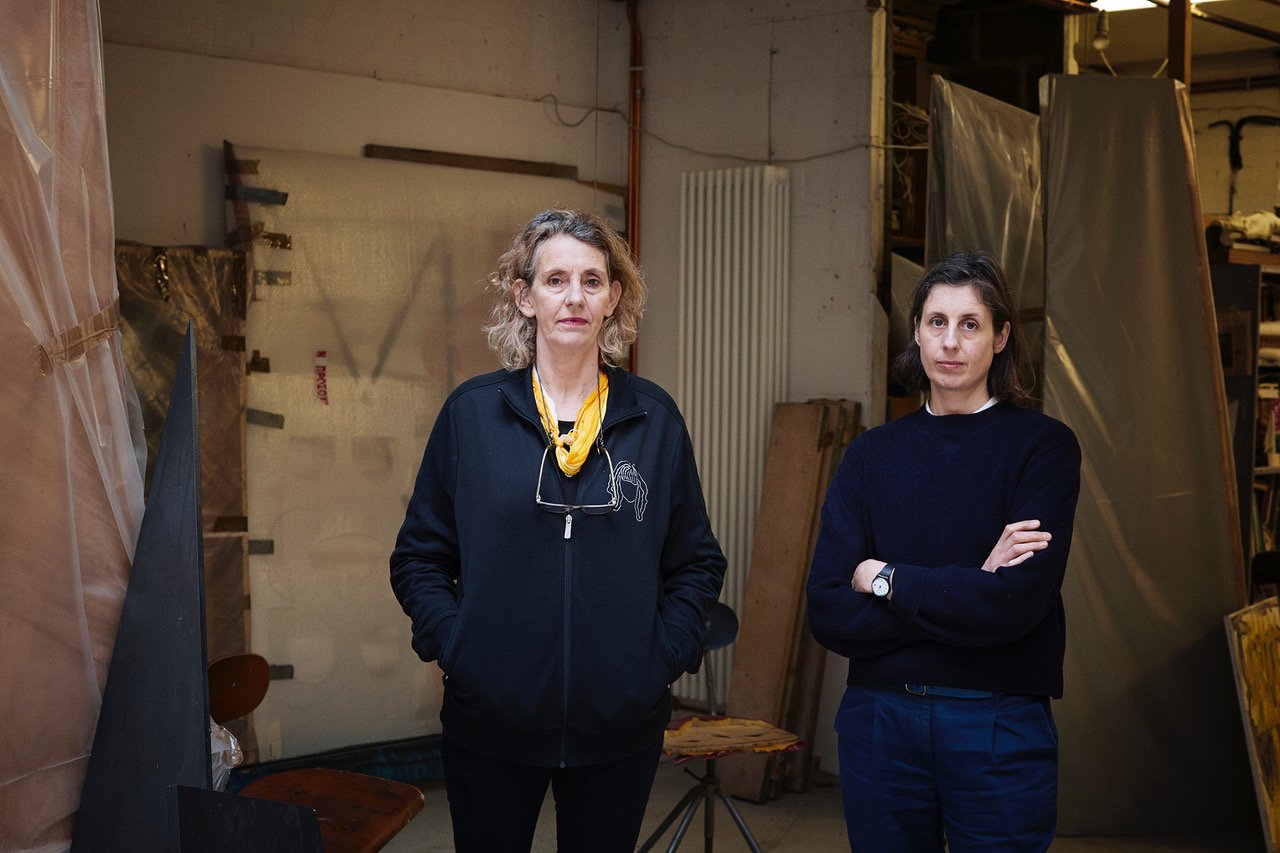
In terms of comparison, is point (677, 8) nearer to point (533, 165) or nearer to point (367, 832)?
point (533, 165)

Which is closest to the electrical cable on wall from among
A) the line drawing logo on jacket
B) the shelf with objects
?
the shelf with objects

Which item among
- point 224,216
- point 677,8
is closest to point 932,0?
point 677,8

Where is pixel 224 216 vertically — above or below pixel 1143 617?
above

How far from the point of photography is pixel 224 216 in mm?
4273

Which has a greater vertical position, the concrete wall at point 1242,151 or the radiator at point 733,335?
the concrete wall at point 1242,151

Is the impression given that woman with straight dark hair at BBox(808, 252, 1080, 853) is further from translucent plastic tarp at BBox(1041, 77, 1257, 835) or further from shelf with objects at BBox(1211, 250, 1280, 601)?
shelf with objects at BBox(1211, 250, 1280, 601)

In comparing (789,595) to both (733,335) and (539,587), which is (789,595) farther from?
(539,587)

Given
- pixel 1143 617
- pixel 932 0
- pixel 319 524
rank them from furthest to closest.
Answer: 1. pixel 932 0
2. pixel 319 524
3. pixel 1143 617

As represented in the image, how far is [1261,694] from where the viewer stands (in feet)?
13.3

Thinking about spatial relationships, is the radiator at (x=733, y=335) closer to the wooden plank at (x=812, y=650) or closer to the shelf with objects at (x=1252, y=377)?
the wooden plank at (x=812, y=650)

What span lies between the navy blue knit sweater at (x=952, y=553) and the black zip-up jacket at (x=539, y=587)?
0.28 metres

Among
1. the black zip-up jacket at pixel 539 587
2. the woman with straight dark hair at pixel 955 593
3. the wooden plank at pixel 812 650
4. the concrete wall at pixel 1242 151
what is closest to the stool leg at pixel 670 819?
the wooden plank at pixel 812 650

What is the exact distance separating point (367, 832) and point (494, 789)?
24.4 inches

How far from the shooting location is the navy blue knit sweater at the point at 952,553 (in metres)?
2.17
